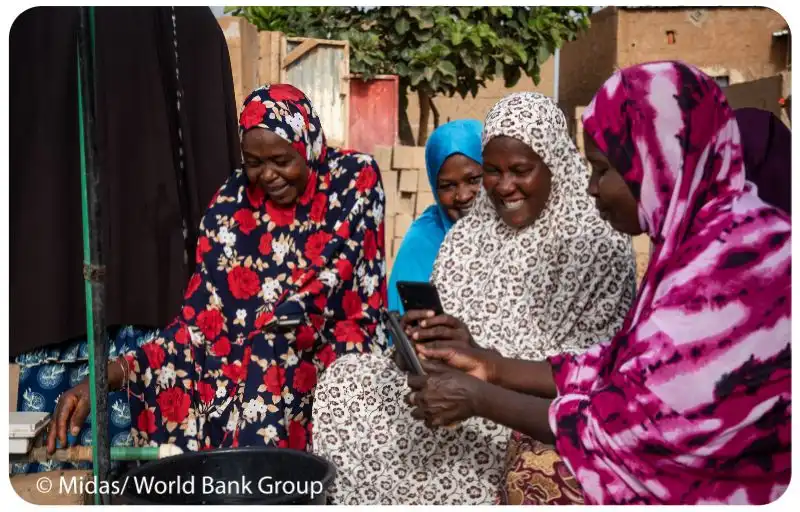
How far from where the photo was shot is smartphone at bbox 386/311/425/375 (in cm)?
249

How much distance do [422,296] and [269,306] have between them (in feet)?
2.57

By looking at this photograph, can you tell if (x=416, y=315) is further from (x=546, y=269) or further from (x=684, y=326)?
(x=684, y=326)

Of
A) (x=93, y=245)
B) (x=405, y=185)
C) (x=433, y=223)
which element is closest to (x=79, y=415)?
(x=93, y=245)

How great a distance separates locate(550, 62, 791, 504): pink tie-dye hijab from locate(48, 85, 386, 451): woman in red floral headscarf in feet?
4.08

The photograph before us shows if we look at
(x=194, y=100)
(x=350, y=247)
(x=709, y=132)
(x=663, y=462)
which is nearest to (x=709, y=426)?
(x=663, y=462)

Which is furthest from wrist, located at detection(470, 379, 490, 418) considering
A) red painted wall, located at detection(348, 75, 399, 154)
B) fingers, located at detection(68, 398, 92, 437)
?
red painted wall, located at detection(348, 75, 399, 154)

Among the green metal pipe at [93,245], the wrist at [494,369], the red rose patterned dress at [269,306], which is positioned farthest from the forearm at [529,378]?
the green metal pipe at [93,245]

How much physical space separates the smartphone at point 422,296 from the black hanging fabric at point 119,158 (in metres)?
1.19

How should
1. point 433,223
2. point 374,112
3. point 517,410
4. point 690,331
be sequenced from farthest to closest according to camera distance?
point 374,112 → point 433,223 → point 517,410 → point 690,331

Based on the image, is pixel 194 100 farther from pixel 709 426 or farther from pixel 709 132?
pixel 709 426

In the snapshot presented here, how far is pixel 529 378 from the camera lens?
2.48 metres

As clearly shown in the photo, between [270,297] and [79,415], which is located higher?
[270,297]

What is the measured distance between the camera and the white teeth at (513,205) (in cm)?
297

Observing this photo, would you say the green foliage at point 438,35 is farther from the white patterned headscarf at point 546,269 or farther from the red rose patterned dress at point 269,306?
the white patterned headscarf at point 546,269
